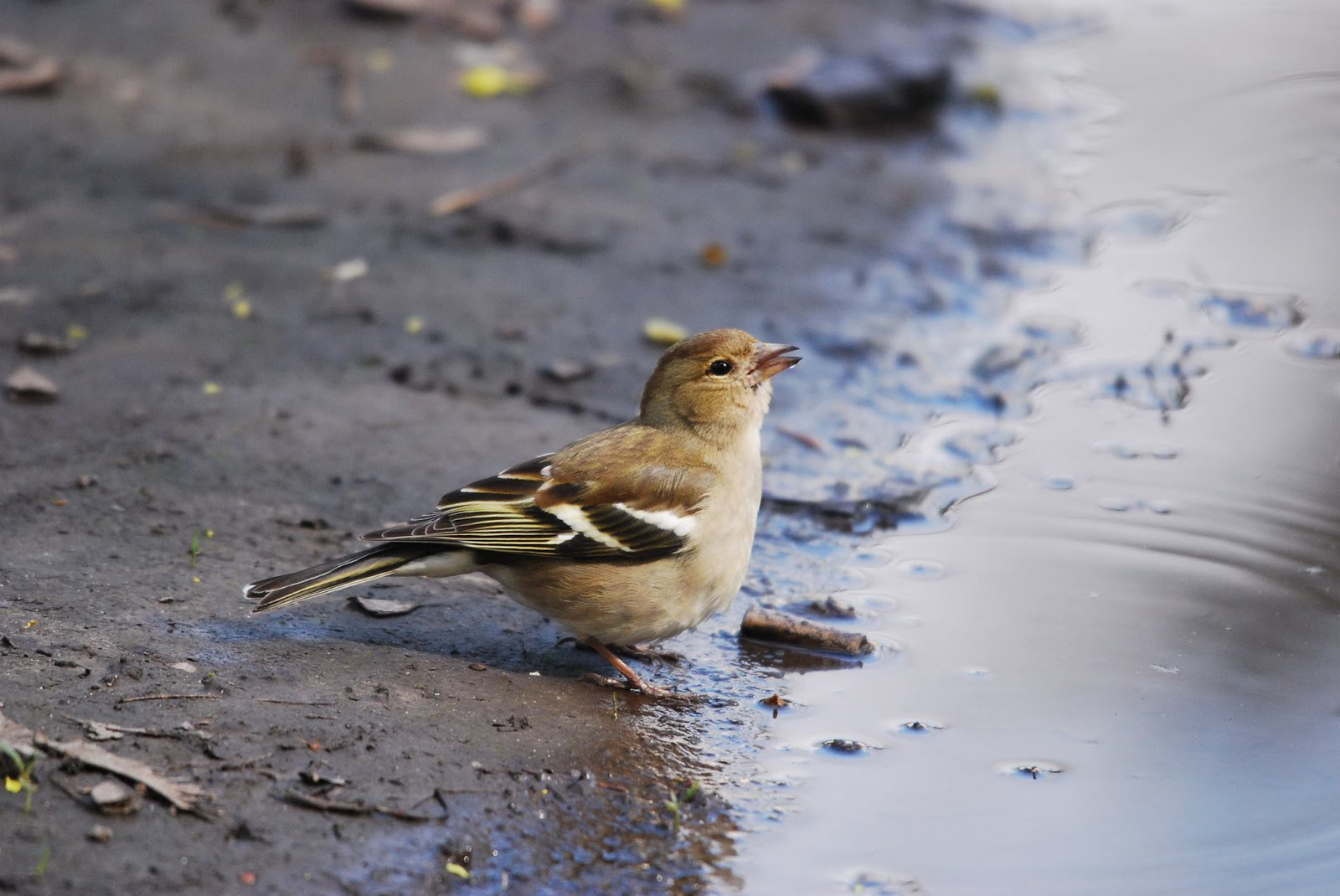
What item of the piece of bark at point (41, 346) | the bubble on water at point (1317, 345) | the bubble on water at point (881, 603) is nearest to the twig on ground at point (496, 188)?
the piece of bark at point (41, 346)

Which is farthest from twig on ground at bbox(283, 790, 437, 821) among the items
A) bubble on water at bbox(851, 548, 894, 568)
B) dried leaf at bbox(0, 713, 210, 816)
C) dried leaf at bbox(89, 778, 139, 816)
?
bubble on water at bbox(851, 548, 894, 568)

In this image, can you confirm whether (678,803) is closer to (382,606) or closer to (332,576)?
(332,576)

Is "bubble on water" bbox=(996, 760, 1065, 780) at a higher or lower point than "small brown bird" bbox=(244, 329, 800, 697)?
lower

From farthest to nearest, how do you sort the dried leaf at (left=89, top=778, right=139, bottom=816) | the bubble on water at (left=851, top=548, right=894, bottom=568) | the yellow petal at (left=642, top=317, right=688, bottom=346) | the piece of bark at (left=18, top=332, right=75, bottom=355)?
the yellow petal at (left=642, top=317, right=688, bottom=346) < the piece of bark at (left=18, top=332, right=75, bottom=355) < the bubble on water at (left=851, top=548, right=894, bottom=568) < the dried leaf at (left=89, top=778, right=139, bottom=816)

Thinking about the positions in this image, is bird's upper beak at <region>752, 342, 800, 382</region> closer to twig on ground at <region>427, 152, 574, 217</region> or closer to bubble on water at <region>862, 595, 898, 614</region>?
bubble on water at <region>862, 595, 898, 614</region>

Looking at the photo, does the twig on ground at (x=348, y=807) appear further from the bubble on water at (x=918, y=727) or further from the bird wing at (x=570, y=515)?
the bubble on water at (x=918, y=727)

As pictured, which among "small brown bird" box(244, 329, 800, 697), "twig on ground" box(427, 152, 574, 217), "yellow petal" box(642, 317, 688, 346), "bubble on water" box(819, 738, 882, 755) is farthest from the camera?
"twig on ground" box(427, 152, 574, 217)

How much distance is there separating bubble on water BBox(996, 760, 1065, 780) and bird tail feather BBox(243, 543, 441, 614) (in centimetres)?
222

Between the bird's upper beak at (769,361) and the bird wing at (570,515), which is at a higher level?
the bird's upper beak at (769,361)

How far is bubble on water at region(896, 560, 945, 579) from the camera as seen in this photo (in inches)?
254

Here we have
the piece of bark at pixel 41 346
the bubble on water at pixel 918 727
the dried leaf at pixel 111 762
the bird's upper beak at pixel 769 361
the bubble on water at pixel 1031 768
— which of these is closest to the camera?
the dried leaf at pixel 111 762

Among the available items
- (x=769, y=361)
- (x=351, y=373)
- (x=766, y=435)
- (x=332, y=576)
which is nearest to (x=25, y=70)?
(x=351, y=373)

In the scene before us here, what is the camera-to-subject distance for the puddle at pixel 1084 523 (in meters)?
4.79

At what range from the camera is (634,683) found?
5605 millimetres
